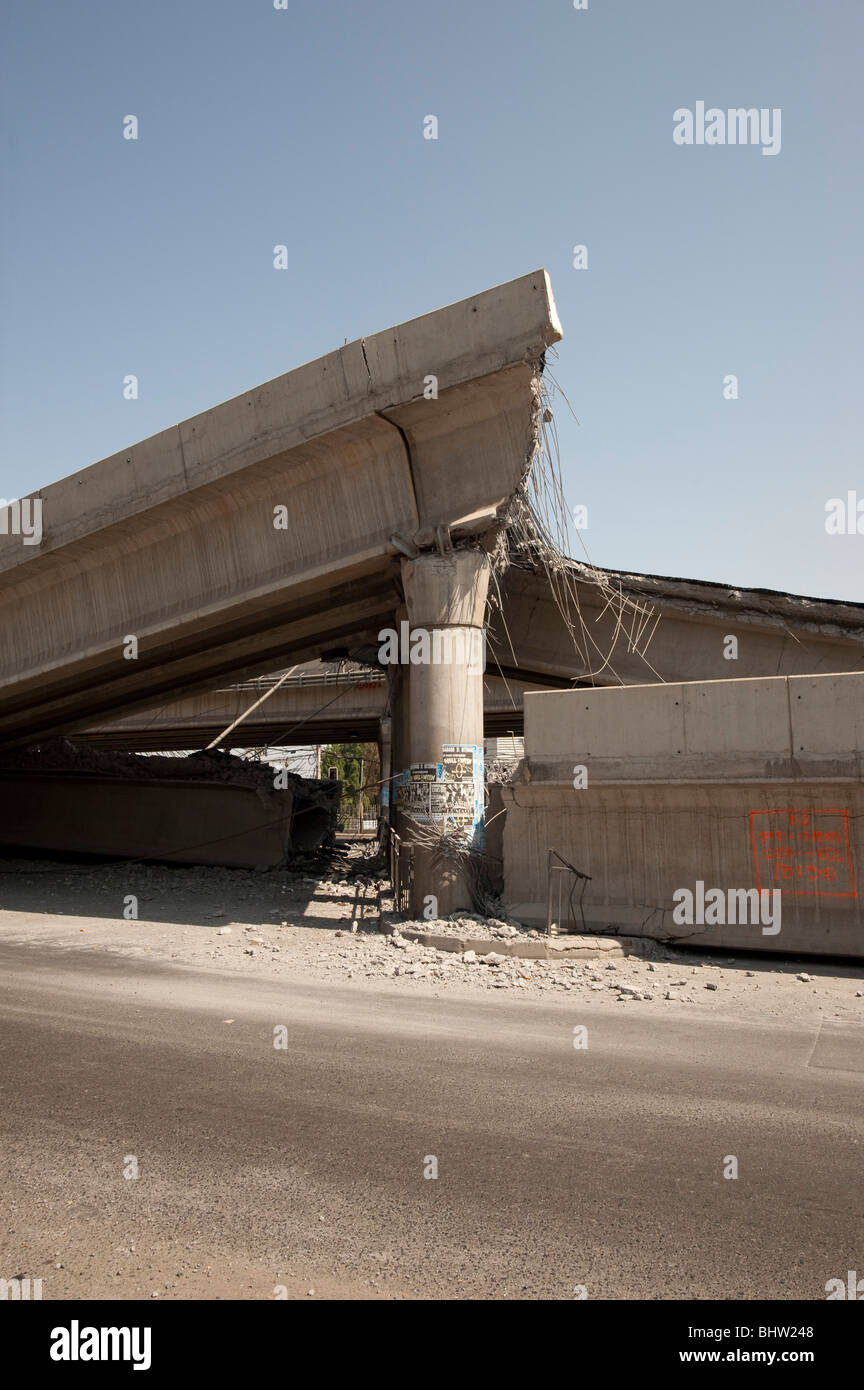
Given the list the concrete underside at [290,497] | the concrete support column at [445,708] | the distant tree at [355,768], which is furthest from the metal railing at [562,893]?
the distant tree at [355,768]

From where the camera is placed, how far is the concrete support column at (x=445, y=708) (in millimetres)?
13344

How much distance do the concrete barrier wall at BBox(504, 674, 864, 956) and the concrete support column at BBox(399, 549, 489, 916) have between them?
0.79 m

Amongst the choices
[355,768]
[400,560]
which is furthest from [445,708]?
[355,768]

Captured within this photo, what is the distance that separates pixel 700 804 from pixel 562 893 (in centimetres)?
217

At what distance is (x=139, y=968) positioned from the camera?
35.1 feet

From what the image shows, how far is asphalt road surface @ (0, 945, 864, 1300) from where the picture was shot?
3648 mm

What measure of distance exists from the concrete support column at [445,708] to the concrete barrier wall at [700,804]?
31.2 inches

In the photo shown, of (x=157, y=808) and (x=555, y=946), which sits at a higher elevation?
(x=157, y=808)

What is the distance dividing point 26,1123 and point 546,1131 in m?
2.84

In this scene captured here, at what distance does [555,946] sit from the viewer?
11.3 m

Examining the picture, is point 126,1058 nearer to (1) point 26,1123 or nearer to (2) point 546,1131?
(1) point 26,1123

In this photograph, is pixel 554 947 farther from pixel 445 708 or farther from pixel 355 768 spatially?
pixel 355 768

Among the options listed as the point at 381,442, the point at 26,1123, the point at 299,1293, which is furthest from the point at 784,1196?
the point at 381,442

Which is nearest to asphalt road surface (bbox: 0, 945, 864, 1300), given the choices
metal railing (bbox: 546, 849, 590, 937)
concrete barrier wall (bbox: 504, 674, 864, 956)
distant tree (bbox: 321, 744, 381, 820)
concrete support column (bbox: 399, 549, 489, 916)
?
concrete barrier wall (bbox: 504, 674, 864, 956)
